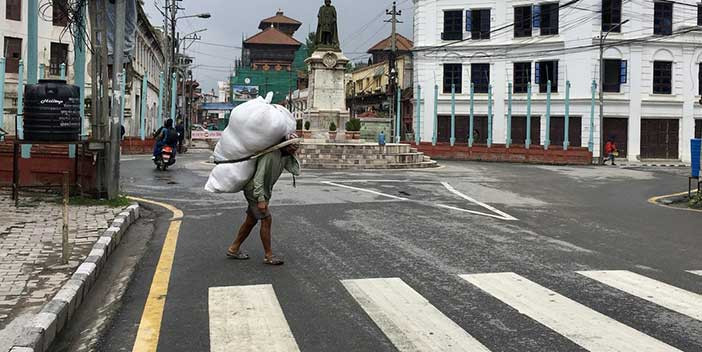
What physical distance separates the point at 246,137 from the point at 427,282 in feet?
7.69

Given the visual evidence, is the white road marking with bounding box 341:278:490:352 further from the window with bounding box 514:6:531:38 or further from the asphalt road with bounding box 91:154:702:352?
the window with bounding box 514:6:531:38

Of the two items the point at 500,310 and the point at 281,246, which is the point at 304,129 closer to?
the point at 281,246

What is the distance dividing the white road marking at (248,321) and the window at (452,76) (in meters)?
40.7

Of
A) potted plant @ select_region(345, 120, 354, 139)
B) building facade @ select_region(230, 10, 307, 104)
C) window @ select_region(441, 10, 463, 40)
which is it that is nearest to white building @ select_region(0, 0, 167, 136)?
potted plant @ select_region(345, 120, 354, 139)

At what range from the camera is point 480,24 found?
1769 inches

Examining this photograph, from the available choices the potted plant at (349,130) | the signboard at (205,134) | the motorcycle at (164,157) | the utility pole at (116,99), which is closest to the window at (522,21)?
the potted plant at (349,130)

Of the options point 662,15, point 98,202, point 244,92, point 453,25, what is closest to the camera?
point 98,202

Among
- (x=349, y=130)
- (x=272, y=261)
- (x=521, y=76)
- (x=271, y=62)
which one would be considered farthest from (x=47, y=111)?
(x=271, y=62)

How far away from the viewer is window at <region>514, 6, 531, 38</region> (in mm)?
43500

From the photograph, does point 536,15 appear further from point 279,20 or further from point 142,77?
point 279,20

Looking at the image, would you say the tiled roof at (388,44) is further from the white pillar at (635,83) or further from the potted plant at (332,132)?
the potted plant at (332,132)

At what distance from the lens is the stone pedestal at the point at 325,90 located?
100 ft

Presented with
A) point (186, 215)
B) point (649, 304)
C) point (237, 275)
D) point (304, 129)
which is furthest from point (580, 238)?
point (304, 129)

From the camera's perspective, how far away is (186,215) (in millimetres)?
11219
